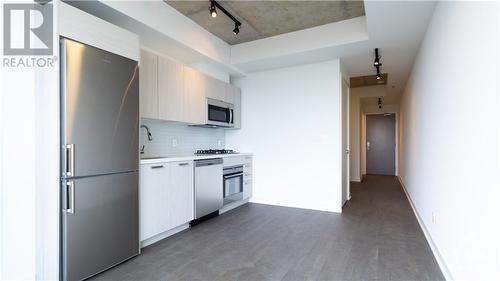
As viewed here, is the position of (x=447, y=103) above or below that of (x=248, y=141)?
above

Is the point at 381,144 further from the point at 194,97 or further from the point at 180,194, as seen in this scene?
the point at 180,194

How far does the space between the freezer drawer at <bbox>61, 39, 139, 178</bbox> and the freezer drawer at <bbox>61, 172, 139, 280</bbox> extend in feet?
0.38

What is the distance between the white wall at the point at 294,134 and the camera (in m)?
4.28

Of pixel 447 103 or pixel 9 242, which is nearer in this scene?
pixel 9 242

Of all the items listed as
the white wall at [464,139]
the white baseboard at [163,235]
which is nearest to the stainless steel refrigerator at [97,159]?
the white baseboard at [163,235]

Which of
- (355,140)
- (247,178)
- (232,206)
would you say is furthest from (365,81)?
(232,206)

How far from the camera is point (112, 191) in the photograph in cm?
233

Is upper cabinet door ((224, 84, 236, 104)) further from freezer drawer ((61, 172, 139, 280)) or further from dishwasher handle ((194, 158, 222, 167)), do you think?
freezer drawer ((61, 172, 139, 280))

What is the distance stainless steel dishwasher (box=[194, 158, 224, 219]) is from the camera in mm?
3543

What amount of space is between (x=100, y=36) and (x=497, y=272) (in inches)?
122

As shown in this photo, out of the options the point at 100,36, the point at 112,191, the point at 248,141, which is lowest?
the point at 112,191

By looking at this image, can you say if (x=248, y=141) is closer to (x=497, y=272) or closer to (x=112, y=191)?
(x=112, y=191)

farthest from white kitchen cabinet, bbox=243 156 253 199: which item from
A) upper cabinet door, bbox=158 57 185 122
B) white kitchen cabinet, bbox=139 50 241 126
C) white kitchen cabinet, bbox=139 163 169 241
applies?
white kitchen cabinet, bbox=139 163 169 241

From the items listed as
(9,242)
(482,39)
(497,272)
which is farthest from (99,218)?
(482,39)
